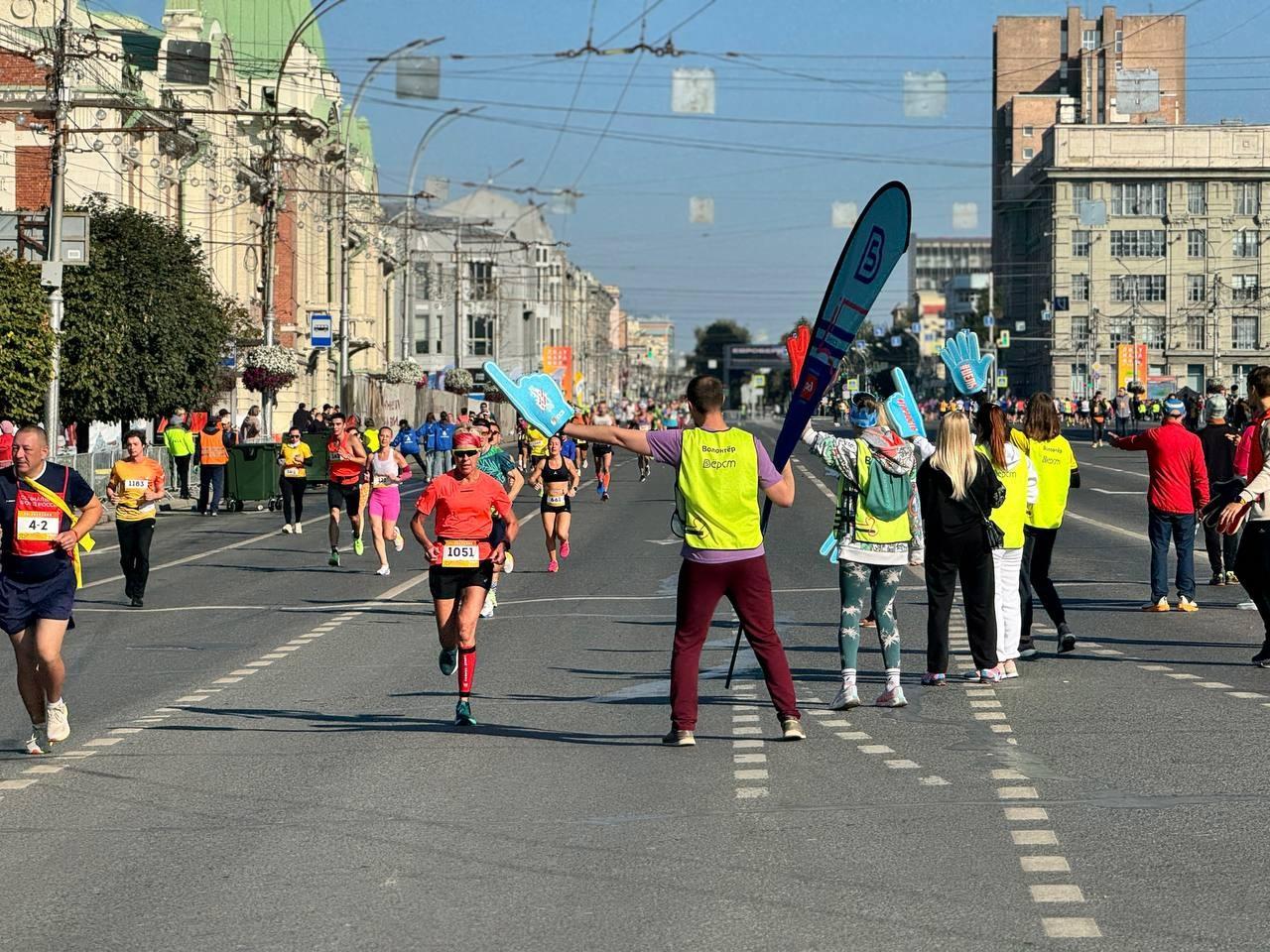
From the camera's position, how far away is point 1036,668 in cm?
1284

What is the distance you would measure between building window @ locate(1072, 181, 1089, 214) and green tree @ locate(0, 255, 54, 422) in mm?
86400

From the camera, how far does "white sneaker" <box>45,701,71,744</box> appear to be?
10172 millimetres

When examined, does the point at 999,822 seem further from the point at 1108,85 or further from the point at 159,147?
the point at 1108,85

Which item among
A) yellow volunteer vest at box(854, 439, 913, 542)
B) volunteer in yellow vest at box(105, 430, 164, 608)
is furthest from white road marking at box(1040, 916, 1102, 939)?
volunteer in yellow vest at box(105, 430, 164, 608)

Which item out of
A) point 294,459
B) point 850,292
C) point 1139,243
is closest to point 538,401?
point 850,292

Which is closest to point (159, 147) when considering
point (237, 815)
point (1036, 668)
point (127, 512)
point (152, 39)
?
point (152, 39)

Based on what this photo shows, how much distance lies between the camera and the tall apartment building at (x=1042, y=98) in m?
122

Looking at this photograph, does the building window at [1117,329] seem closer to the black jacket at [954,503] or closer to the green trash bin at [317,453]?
the green trash bin at [317,453]

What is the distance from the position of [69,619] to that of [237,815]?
9.21ft

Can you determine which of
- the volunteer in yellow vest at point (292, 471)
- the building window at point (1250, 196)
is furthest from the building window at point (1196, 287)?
the volunteer in yellow vest at point (292, 471)

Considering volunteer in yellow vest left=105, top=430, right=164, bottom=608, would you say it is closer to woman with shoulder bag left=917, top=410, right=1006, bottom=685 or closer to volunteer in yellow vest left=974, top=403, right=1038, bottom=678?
volunteer in yellow vest left=974, top=403, right=1038, bottom=678

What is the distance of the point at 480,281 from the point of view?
402 ft

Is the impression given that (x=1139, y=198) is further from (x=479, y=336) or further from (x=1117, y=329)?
(x=479, y=336)

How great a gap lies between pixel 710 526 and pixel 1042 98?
136314mm
